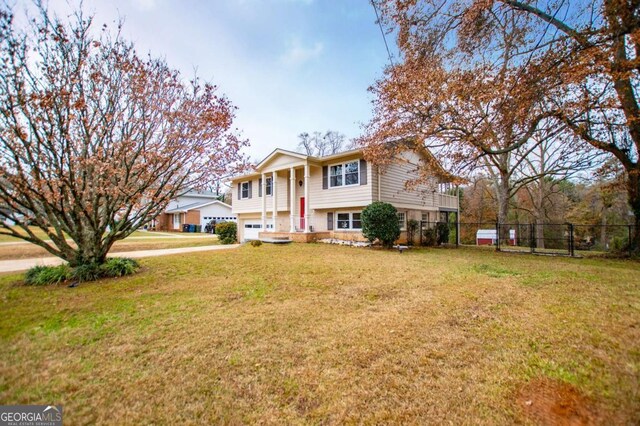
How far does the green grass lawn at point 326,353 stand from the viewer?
2316 mm

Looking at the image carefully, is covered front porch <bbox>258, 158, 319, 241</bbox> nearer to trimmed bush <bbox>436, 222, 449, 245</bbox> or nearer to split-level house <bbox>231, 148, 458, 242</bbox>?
split-level house <bbox>231, 148, 458, 242</bbox>

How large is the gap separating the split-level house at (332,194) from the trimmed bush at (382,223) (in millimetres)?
1347

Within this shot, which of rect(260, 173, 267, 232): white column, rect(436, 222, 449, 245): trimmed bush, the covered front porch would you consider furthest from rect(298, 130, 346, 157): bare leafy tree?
rect(436, 222, 449, 245): trimmed bush

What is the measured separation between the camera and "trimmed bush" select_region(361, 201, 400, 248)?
517 inches

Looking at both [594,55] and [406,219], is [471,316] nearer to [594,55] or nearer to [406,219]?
[594,55]

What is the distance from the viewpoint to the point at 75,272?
22.6 feet

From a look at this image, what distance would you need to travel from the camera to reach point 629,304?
4742 millimetres

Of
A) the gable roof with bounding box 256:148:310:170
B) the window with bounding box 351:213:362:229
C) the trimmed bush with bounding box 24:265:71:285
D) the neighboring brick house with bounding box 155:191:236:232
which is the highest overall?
the gable roof with bounding box 256:148:310:170

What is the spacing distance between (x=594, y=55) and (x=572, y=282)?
5409 millimetres

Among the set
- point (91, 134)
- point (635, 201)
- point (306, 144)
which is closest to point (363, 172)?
point (635, 201)

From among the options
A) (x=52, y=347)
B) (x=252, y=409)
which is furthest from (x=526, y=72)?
(x=52, y=347)

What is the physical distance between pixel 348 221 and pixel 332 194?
182cm

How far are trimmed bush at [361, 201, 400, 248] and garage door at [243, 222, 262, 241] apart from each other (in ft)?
29.2

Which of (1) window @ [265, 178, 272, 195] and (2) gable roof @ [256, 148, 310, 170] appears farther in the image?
(1) window @ [265, 178, 272, 195]
